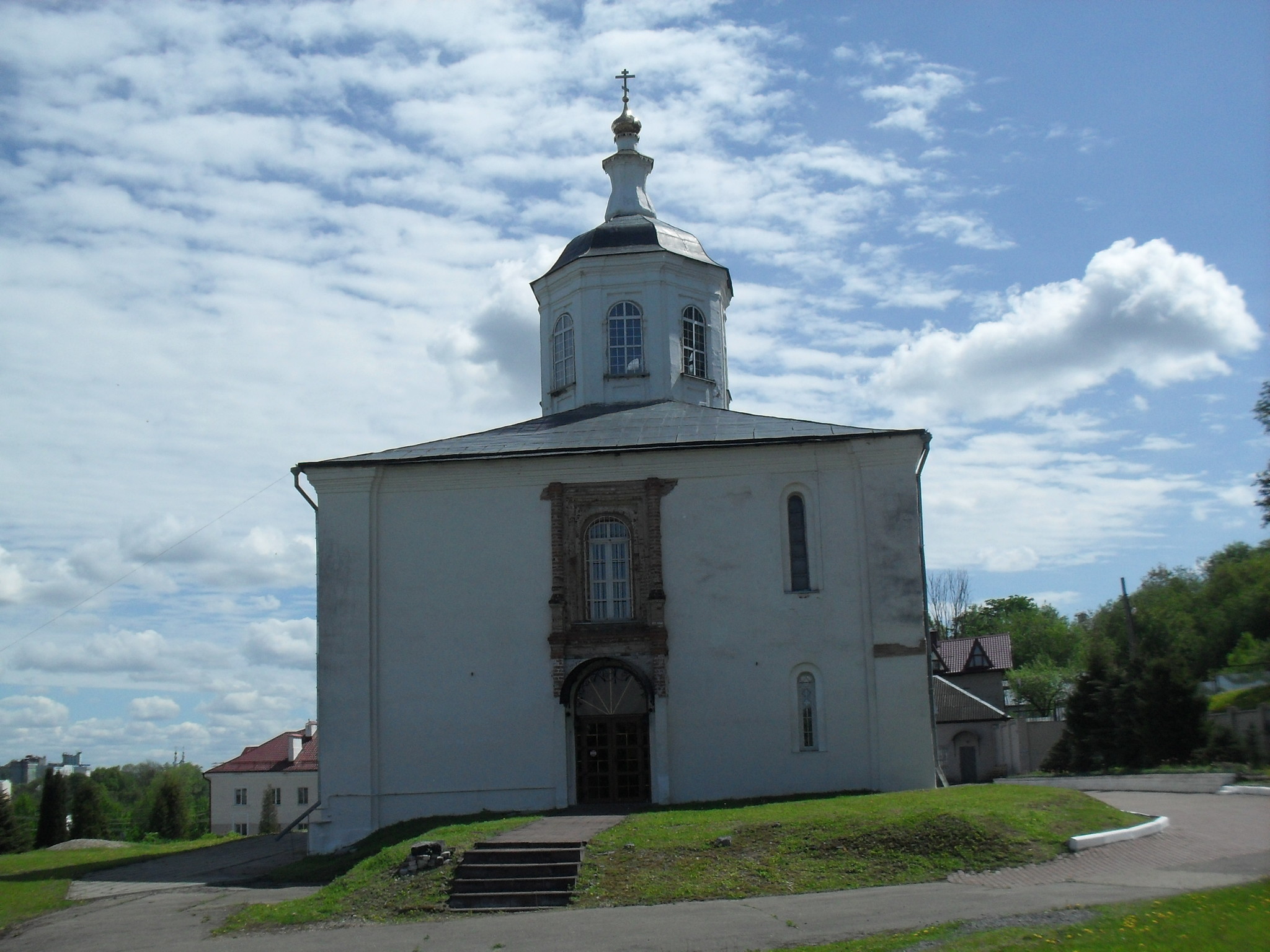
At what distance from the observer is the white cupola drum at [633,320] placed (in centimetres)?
2614

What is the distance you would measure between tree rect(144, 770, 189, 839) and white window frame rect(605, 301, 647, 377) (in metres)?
29.9

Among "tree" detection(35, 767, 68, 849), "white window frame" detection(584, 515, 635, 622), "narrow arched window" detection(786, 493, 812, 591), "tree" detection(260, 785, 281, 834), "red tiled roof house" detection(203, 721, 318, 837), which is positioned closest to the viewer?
"narrow arched window" detection(786, 493, 812, 591)

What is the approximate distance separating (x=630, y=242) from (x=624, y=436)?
232 inches

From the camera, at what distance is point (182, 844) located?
28.3 metres

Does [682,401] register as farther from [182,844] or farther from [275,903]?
[182,844]

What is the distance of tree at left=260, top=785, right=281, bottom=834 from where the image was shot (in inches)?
2055

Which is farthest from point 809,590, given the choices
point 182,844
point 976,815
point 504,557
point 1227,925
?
point 182,844

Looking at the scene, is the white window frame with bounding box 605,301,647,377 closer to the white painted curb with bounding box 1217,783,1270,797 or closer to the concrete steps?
the concrete steps

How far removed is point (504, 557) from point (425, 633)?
2023mm

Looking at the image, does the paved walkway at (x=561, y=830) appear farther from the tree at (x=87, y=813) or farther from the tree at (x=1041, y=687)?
the tree at (x=1041, y=687)

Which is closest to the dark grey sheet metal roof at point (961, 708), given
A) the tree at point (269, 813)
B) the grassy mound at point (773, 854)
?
the tree at point (269, 813)

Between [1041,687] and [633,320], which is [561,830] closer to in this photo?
[633,320]

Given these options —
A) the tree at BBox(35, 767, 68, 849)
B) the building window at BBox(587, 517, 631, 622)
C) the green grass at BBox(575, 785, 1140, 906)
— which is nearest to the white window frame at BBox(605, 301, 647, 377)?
the building window at BBox(587, 517, 631, 622)

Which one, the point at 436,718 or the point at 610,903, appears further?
the point at 436,718
